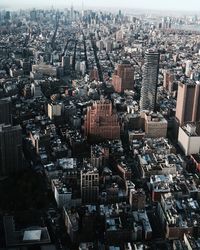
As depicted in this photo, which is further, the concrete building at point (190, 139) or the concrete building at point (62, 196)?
the concrete building at point (190, 139)

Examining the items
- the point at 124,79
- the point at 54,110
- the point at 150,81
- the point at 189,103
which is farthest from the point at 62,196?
the point at 124,79

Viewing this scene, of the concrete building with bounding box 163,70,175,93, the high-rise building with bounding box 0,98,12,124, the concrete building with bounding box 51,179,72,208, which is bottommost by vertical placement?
the concrete building with bounding box 51,179,72,208

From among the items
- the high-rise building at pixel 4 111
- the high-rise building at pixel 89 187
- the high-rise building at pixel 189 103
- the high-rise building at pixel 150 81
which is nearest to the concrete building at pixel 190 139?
the high-rise building at pixel 189 103

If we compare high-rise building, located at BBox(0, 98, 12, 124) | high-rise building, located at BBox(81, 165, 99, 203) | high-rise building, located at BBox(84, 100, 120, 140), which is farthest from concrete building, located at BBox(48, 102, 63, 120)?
high-rise building, located at BBox(81, 165, 99, 203)

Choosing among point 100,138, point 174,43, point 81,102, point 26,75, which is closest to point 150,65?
point 81,102

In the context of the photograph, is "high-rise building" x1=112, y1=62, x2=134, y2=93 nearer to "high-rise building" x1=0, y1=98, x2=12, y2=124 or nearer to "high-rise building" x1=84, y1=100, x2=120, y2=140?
"high-rise building" x1=84, y1=100, x2=120, y2=140

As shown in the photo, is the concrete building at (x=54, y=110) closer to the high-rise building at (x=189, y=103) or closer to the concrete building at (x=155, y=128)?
the concrete building at (x=155, y=128)

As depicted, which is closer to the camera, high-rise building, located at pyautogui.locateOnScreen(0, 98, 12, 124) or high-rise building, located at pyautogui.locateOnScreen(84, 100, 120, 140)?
high-rise building, located at pyautogui.locateOnScreen(84, 100, 120, 140)
